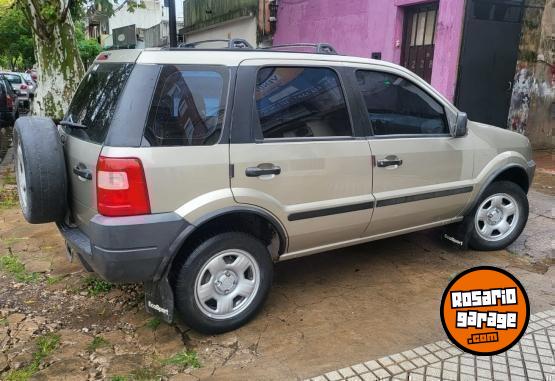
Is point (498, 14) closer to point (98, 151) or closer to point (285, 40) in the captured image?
point (285, 40)

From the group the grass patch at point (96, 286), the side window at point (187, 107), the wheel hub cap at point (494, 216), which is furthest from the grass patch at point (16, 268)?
the wheel hub cap at point (494, 216)

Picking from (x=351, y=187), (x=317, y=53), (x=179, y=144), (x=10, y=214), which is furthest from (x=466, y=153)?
(x=10, y=214)

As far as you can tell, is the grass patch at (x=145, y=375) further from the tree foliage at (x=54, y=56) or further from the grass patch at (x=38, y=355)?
the tree foliage at (x=54, y=56)

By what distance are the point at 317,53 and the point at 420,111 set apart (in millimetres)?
1048

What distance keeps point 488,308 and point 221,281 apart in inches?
69.5

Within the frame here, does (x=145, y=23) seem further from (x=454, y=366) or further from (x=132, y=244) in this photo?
(x=454, y=366)

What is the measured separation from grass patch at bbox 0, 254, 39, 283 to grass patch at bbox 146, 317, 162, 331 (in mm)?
1300

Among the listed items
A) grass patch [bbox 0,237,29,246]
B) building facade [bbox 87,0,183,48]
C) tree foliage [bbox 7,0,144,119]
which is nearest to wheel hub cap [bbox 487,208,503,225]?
grass patch [bbox 0,237,29,246]

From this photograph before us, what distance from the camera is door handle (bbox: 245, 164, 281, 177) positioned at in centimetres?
314

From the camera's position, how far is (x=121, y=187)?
279 cm

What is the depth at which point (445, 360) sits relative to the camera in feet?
9.81

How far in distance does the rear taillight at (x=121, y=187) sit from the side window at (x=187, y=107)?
20 cm

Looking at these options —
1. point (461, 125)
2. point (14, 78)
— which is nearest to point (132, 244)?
point (461, 125)

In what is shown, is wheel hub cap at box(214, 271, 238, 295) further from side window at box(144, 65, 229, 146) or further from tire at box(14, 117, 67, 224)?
tire at box(14, 117, 67, 224)
